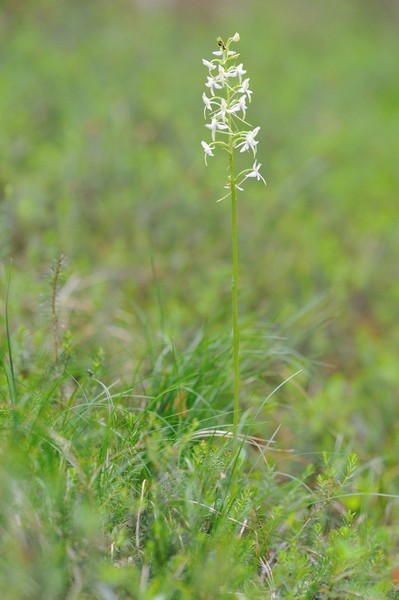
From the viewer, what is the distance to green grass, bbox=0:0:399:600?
1871 millimetres

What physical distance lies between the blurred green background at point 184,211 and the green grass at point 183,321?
2cm

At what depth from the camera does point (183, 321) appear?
3.92 metres

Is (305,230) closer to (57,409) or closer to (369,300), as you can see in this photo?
(369,300)

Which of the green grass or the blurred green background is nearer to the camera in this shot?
the green grass

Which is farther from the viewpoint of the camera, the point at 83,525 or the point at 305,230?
the point at 305,230

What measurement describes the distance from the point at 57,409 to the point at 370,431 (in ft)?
6.41

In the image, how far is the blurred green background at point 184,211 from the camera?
3586mm

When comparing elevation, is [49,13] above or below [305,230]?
above

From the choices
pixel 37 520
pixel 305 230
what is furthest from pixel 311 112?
pixel 37 520

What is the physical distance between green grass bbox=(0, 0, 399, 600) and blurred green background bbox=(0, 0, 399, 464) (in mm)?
23

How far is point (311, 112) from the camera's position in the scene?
794 centimetres

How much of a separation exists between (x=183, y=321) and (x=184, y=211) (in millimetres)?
1155

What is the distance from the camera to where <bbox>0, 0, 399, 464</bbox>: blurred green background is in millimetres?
3586

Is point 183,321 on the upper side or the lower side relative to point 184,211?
lower
